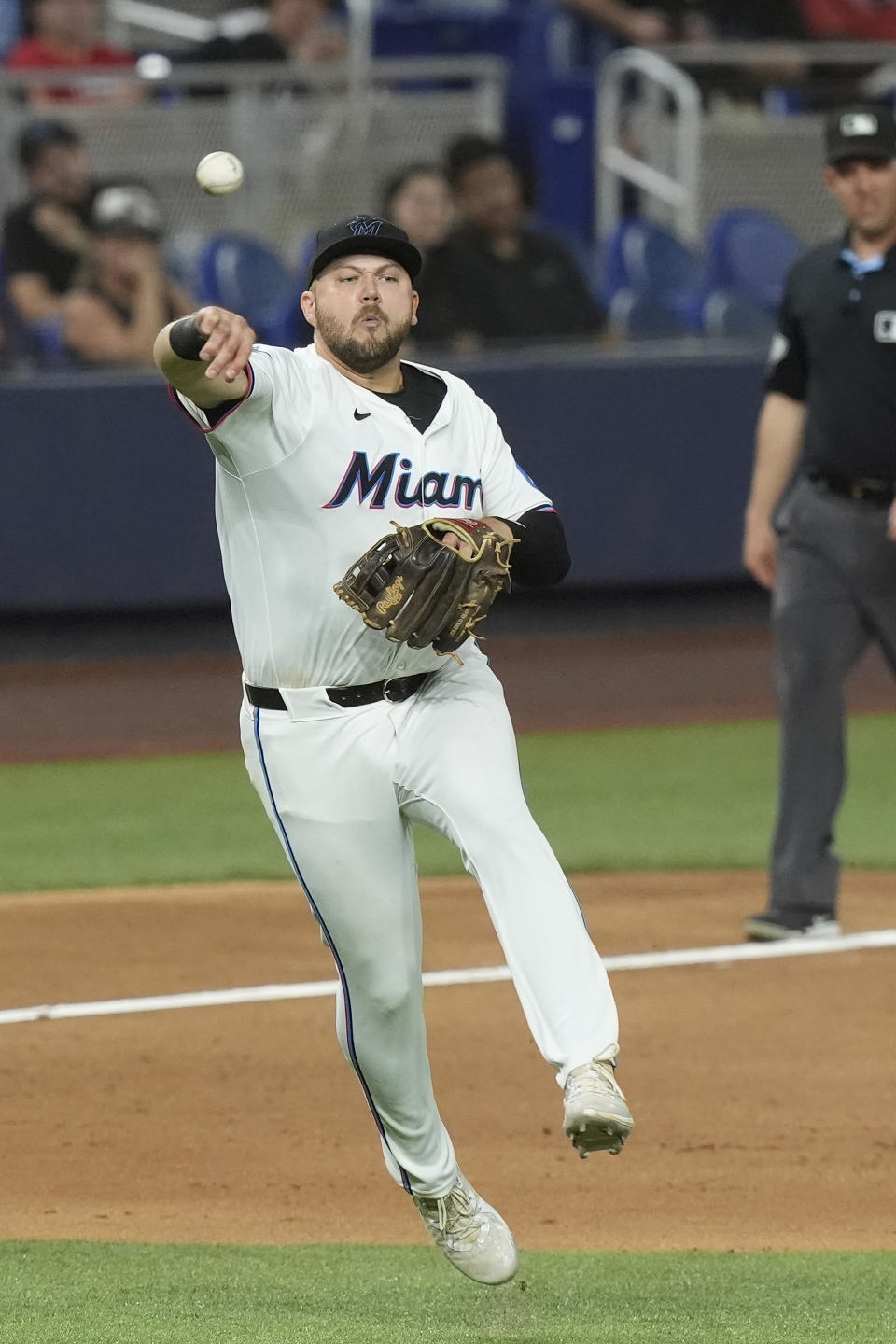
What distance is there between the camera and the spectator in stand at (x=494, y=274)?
1148 centimetres

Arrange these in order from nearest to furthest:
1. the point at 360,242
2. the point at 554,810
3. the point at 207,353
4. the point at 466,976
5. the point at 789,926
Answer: the point at 207,353
the point at 360,242
the point at 466,976
the point at 789,926
the point at 554,810

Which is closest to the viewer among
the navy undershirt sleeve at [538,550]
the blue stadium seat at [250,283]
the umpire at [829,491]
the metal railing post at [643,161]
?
the navy undershirt sleeve at [538,550]

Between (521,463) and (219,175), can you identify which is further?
(521,463)

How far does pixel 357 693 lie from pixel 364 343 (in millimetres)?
641

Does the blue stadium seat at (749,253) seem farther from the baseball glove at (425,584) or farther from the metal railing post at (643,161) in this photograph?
the baseball glove at (425,584)

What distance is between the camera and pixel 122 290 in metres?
10.9

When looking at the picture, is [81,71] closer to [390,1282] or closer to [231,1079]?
[231,1079]

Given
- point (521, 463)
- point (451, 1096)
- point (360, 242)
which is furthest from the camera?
point (521, 463)

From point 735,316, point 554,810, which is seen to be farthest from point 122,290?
point 554,810

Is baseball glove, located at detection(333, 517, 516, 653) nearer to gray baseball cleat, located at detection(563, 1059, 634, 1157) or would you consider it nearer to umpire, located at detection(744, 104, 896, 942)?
gray baseball cleat, located at detection(563, 1059, 634, 1157)

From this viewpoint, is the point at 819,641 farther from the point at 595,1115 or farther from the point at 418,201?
the point at 418,201

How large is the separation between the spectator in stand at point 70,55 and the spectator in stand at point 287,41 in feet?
1.82

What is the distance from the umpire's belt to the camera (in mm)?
3848

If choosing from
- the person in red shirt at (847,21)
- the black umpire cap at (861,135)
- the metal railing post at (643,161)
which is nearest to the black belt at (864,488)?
the black umpire cap at (861,135)
